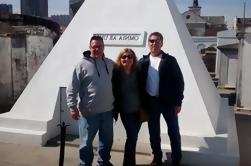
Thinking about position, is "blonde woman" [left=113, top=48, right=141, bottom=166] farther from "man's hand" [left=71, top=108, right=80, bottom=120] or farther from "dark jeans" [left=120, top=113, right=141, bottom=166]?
"man's hand" [left=71, top=108, right=80, bottom=120]

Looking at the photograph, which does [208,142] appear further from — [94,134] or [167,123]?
[94,134]

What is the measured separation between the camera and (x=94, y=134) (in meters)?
3.90

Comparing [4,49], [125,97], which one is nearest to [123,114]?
[125,97]

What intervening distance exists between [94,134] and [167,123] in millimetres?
926

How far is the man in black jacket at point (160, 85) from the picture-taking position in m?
4.02

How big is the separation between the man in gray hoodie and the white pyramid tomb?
139 centimetres

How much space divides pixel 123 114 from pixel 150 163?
3.12 feet

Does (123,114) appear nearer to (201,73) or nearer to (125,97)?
(125,97)

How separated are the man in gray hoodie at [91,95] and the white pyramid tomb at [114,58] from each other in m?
1.39

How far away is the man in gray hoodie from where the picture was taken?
3729 mm

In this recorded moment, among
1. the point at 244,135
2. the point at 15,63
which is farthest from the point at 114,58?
the point at 15,63

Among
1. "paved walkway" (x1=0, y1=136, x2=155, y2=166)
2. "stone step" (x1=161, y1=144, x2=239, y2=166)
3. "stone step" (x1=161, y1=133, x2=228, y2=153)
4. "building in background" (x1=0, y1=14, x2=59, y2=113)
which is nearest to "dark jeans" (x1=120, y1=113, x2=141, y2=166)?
"paved walkway" (x1=0, y1=136, x2=155, y2=166)

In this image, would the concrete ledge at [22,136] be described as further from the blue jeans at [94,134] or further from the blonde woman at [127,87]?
the blonde woman at [127,87]

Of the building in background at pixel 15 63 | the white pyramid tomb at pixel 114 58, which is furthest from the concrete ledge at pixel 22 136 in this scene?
the building in background at pixel 15 63
